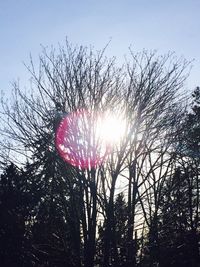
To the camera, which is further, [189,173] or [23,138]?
[189,173]

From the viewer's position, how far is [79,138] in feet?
36.4

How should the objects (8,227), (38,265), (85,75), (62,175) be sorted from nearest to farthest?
(85,75) < (62,175) < (38,265) < (8,227)

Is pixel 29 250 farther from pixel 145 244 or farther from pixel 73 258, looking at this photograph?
pixel 145 244

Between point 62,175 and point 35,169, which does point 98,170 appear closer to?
point 62,175

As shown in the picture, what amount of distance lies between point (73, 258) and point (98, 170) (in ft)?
10.3

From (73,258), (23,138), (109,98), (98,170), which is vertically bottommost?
(73,258)

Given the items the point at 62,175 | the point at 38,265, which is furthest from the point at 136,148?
the point at 38,265

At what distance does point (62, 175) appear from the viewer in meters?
12.1

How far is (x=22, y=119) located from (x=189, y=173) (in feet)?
34.5

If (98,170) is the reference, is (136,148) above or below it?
above

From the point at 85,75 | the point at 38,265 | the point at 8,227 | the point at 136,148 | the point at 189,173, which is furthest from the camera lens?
the point at 8,227

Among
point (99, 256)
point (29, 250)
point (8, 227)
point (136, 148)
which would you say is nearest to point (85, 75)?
point (136, 148)

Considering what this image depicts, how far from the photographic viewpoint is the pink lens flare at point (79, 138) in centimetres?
1107

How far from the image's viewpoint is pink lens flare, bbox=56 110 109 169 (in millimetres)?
11070
